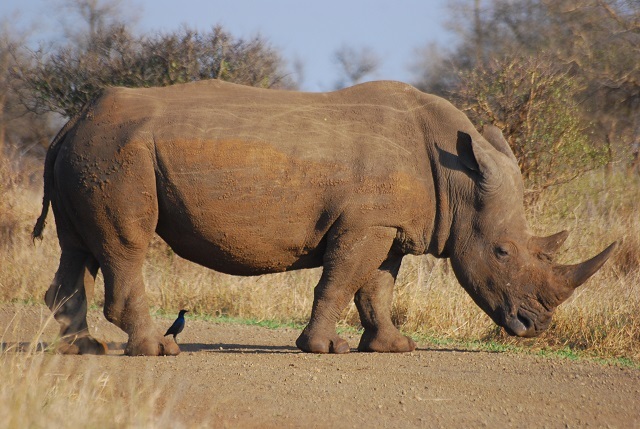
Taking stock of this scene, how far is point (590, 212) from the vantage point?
1396 centimetres

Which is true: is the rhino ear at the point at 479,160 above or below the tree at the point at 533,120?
below

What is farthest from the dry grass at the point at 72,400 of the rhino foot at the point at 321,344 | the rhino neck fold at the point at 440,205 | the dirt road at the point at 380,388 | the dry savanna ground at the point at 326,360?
the rhino neck fold at the point at 440,205

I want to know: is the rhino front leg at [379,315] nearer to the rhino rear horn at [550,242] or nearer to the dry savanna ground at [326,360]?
the dry savanna ground at [326,360]

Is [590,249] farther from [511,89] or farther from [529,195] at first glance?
[511,89]

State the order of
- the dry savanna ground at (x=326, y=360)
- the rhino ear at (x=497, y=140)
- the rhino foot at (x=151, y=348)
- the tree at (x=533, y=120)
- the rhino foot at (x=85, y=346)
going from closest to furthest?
the dry savanna ground at (x=326, y=360)
the rhino foot at (x=151, y=348)
the rhino foot at (x=85, y=346)
the rhino ear at (x=497, y=140)
the tree at (x=533, y=120)

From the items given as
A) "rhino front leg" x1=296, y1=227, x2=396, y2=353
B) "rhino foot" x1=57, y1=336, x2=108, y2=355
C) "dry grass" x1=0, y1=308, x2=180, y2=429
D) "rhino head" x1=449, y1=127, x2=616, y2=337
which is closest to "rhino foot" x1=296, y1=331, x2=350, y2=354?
"rhino front leg" x1=296, y1=227, x2=396, y2=353

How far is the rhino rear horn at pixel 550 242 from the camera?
8.36 m

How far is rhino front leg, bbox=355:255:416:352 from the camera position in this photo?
871 cm

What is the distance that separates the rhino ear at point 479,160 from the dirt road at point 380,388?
4.63 feet

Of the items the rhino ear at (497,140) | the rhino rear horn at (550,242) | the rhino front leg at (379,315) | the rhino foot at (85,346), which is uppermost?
the rhino ear at (497,140)

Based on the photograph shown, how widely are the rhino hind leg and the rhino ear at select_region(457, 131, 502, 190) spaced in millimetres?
3124

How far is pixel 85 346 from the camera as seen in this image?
8.24 m

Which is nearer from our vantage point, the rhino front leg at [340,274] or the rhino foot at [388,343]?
the rhino front leg at [340,274]

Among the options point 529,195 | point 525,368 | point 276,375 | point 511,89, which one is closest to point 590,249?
point 529,195
